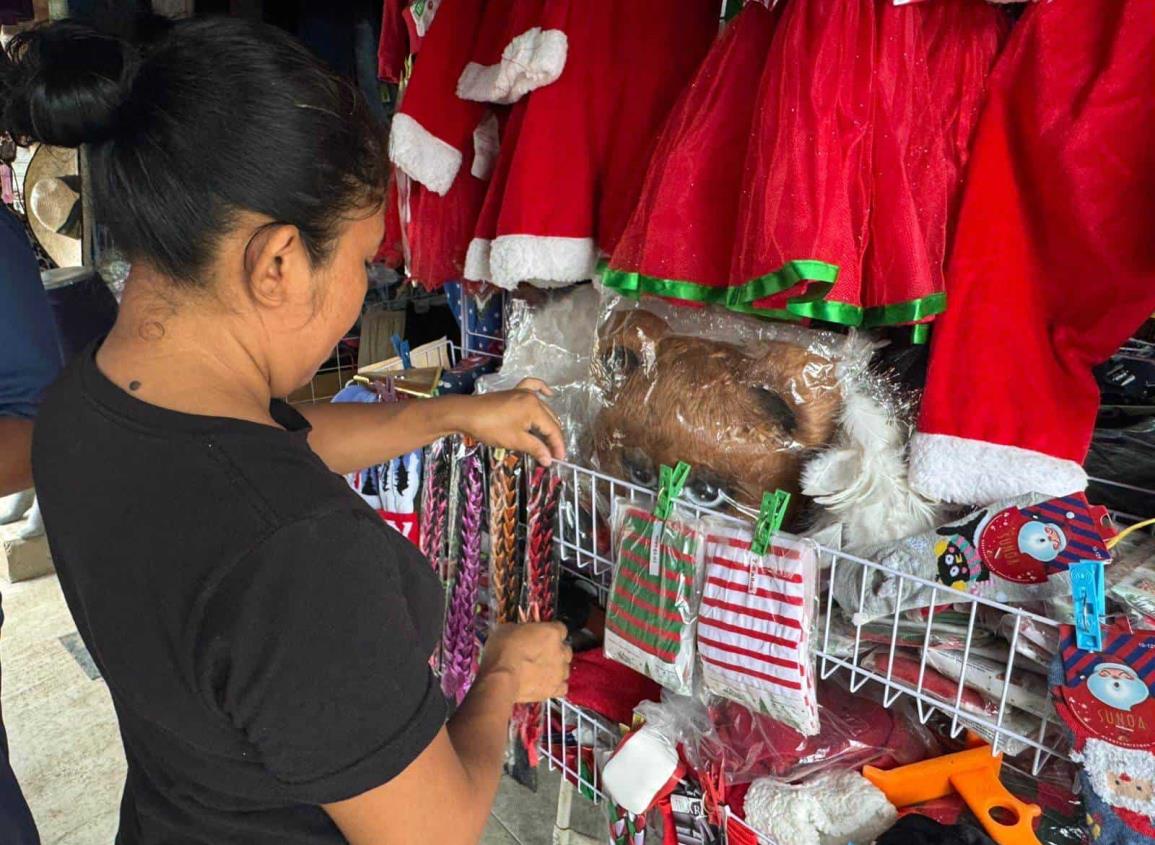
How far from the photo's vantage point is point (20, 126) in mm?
662

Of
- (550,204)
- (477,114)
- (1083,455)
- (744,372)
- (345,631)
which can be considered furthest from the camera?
(477,114)

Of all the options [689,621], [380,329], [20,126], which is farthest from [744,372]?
[380,329]

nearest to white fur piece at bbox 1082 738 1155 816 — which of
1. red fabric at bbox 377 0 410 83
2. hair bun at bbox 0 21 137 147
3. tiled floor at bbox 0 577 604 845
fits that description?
hair bun at bbox 0 21 137 147

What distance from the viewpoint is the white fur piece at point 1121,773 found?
0.60 meters

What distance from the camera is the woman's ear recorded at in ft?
1.82

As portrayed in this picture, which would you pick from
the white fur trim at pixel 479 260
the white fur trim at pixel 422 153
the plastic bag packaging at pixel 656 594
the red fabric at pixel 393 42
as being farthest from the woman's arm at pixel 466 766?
the red fabric at pixel 393 42

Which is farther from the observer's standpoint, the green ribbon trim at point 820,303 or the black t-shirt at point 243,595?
the green ribbon trim at point 820,303

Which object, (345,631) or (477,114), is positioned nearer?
(345,631)

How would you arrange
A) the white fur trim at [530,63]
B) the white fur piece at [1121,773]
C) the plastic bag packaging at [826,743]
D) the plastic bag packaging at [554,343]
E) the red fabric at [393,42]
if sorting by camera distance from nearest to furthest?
the white fur piece at [1121,773] → the plastic bag packaging at [826,743] → the white fur trim at [530,63] → the plastic bag packaging at [554,343] → the red fabric at [393,42]

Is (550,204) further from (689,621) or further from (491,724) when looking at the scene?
(491,724)

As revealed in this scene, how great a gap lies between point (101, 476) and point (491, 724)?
1.26 ft

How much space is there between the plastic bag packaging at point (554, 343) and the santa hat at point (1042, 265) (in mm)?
536

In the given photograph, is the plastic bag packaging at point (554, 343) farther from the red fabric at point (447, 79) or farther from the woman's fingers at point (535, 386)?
the red fabric at point (447, 79)

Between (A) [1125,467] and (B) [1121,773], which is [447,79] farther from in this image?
(B) [1121,773]
